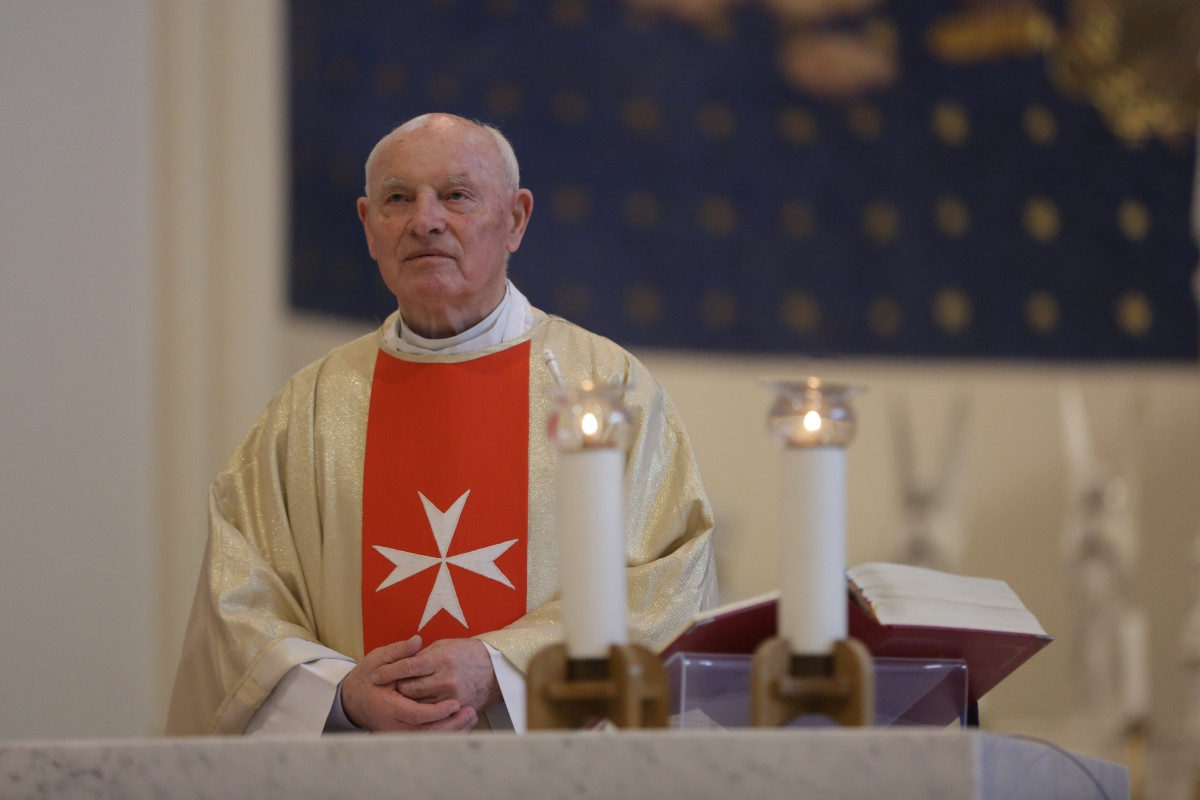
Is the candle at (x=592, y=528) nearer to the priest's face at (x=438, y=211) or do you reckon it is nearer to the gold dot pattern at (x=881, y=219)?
the priest's face at (x=438, y=211)

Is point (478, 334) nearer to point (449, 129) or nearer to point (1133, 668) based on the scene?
point (449, 129)

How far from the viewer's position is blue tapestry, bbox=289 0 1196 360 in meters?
6.72

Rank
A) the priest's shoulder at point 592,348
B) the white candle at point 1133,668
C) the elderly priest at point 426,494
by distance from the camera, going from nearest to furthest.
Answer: the elderly priest at point 426,494
the priest's shoulder at point 592,348
the white candle at point 1133,668

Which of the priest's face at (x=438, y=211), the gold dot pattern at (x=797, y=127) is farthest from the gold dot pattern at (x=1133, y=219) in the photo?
the priest's face at (x=438, y=211)

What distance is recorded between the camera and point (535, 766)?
1.20 metres

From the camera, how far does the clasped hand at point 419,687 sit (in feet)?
6.35

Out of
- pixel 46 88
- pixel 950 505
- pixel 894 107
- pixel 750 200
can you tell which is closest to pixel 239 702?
pixel 46 88

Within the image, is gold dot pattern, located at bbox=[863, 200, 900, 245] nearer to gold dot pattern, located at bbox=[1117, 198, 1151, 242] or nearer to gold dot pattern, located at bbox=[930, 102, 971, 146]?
gold dot pattern, located at bbox=[930, 102, 971, 146]

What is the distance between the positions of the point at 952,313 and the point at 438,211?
507 centimetres

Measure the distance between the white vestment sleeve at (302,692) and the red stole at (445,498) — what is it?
0.18m

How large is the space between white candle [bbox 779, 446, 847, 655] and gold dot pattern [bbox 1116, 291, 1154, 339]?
6020 mm

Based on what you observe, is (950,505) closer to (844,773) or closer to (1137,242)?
(1137,242)

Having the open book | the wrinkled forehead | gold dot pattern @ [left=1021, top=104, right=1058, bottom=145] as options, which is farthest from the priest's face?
gold dot pattern @ [left=1021, top=104, right=1058, bottom=145]

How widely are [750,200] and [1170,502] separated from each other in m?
2.34
